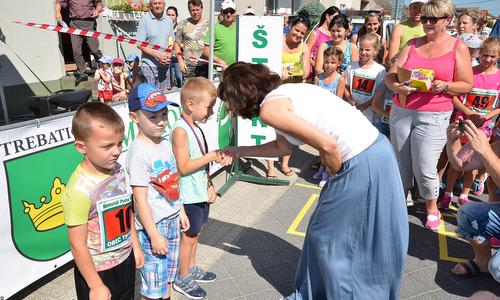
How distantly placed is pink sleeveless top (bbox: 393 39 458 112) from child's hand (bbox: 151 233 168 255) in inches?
103

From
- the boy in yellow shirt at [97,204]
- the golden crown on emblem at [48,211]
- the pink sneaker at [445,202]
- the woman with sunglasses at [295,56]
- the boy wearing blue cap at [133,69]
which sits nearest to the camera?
the boy in yellow shirt at [97,204]

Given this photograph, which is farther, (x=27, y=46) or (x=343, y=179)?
(x=27, y=46)

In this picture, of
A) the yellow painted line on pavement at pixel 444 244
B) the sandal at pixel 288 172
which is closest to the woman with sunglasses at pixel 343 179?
the yellow painted line on pavement at pixel 444 244

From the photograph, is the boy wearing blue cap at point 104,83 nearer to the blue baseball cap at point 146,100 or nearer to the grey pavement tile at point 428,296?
the blue baseball cap at point 146,100

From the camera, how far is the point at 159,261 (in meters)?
2.36

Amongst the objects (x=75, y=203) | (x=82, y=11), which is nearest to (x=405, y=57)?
(x=75, y=203)

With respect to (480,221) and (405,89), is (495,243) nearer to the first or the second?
(480,221)

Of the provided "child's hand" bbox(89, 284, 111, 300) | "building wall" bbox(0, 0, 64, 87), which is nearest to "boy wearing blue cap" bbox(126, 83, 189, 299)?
"child's hand" bbox(89, 284, 111, 300)

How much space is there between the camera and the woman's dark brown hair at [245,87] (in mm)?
2166

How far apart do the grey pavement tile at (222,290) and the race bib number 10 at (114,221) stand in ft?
3.77

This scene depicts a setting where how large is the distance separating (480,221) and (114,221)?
244 cm

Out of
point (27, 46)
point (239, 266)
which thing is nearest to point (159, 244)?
point (239, 266)

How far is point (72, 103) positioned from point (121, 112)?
1575mm

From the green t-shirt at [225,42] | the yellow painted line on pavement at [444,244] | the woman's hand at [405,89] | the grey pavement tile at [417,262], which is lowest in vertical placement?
the yellow painted line on pavement at [444,244]
